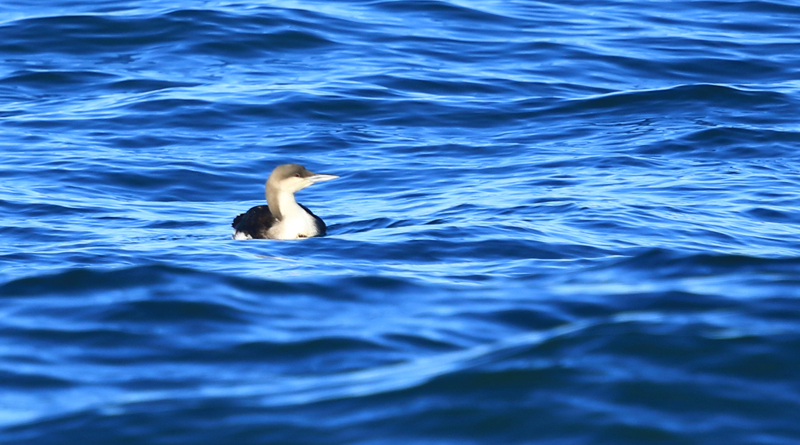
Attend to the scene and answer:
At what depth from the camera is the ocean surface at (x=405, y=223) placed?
506cm

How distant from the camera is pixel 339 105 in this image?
48.4 feet

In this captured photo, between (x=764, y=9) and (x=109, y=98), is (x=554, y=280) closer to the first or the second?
(x=109, y=98)

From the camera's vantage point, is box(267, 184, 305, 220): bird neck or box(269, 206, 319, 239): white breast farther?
box(267, 184, 305, 220): bird neck

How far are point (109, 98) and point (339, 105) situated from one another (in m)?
3.05

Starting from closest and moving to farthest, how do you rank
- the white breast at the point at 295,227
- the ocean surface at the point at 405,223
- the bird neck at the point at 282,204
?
the ocean surface at the point at 405,223
the white breast at the point at 295,227
the bird neck at the point at 282,204

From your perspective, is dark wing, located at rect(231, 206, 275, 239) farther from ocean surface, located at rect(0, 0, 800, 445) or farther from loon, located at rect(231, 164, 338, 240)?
ocean surface, located at rect(0, 0, 800, 445)

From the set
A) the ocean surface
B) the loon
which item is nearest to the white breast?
A: the loon

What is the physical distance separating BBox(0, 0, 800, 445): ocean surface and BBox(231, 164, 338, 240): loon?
0.24m

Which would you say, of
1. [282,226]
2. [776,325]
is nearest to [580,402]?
[776,325]

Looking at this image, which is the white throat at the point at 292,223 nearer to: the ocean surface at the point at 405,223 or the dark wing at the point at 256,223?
the dark wing at the point at 256,223

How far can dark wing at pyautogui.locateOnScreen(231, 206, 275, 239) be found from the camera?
9.88 metres

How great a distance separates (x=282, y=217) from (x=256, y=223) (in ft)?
0.85

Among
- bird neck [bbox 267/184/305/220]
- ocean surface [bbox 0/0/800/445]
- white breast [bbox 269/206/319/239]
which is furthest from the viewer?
bird neck [bbox 267/184/305/220]

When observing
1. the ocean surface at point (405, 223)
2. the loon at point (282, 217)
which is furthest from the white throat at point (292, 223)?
the ocean surface at point (405, 223)
